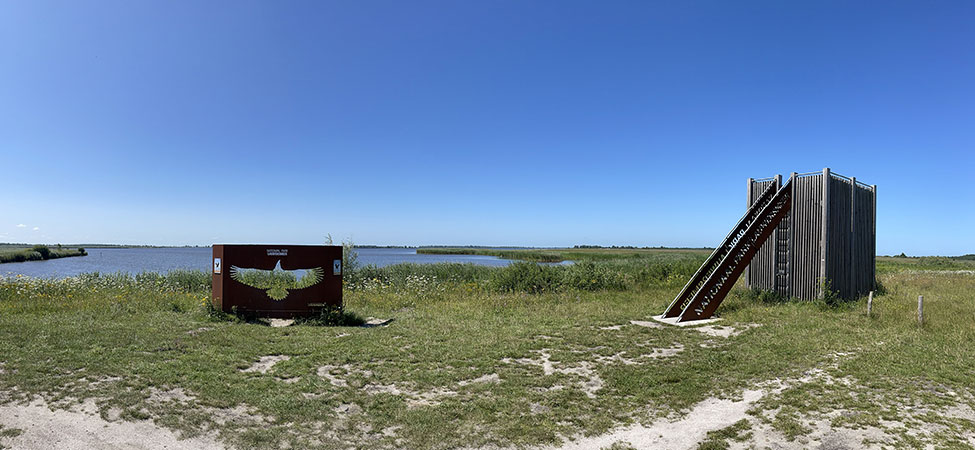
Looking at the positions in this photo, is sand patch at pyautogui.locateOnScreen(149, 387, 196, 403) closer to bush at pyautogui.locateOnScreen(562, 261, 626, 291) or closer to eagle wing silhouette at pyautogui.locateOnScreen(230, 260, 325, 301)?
eagle wing silhouette at pyautogui.locateOnScreen(230, 260, 325, 301)

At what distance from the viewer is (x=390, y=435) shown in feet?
15.5

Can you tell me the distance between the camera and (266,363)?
705cm

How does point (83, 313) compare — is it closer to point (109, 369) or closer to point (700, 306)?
point (109, 369)

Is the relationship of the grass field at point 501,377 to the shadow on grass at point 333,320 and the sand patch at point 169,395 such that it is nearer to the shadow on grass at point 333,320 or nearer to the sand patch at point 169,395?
the sand patch at point 169,395

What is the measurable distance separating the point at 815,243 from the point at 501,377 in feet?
37.8

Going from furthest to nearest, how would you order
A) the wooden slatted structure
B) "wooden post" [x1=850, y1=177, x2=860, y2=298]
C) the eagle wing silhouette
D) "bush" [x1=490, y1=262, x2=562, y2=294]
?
"bush" [x1=490, y1=262, x2=562, y2=294]
"wooden post" [x1=850, y1=177, x2=860, y2=298]
the wooden slatted structure
the eagle wing silhouette

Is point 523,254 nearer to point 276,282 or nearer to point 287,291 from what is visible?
point 276,282

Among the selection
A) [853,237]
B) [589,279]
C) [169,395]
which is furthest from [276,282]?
[853,237]

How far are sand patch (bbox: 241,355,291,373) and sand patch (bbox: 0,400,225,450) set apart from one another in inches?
75.0

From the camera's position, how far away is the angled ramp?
12.0m

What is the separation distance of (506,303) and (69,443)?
1052 cm

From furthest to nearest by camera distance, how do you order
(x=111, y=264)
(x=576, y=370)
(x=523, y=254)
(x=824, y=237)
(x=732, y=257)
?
1. (x=523, y=254)
2. (x=111, y=264)
3. (x=824, y=237)
4. (x=732, y=257)
5. (x=576, y=370)

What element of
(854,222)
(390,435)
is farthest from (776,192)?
(390,435)

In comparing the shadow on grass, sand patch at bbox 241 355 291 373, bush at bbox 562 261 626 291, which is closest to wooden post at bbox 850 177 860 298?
bush at bbox 562 261 626 291
